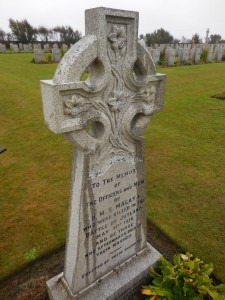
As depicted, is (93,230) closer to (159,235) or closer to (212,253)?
(159,235)

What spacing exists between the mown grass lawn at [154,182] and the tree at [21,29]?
50587 millimetres

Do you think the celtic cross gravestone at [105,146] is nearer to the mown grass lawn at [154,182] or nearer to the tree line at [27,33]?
the mown grass lawn at [154,182]

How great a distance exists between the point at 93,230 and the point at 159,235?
1944mm

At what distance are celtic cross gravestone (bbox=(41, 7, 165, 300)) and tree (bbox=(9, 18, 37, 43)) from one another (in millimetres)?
58336

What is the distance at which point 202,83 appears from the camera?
15125mm

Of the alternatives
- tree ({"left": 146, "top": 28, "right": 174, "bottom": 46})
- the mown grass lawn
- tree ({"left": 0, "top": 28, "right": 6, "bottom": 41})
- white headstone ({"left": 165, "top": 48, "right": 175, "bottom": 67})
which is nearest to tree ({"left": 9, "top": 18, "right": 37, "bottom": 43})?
tree ({"left": 0, "top": 28, "right": 6, "bottom": 41})

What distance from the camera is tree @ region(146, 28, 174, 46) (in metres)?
60.5

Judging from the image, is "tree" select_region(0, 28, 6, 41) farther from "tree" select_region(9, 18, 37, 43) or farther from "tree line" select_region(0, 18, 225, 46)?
"tree" select_region(9, 18, 37, 43)

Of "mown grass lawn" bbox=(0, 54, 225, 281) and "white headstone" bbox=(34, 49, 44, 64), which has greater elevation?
"white headstone" bbox=(34, 49, 44, 64)

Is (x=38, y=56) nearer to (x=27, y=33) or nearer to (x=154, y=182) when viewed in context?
(x=154, y=182)

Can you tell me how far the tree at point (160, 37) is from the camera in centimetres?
6049

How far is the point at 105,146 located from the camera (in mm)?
2557

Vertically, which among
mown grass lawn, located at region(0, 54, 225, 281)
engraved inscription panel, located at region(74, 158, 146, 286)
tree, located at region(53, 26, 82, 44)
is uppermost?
tree, located at region(53, 26, 82, 44)

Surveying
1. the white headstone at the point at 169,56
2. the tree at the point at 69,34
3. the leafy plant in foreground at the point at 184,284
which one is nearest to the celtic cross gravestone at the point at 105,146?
the leafy plant in foreground at the point at 184,284
